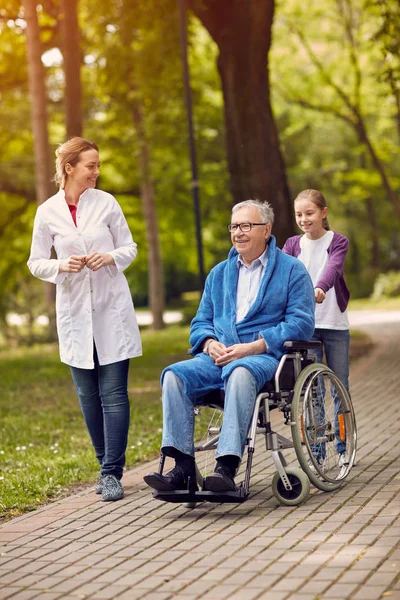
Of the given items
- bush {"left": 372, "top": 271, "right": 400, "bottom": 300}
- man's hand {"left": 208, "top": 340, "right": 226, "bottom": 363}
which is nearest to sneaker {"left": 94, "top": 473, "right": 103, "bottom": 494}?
man's hand {"left": 208, "top": 340, "right": 226, "bottom": 363}

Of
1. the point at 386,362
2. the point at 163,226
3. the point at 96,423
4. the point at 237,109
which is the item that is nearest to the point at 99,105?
the point at 163,226

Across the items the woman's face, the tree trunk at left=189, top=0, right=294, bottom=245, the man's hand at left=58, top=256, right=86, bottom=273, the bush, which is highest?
the tree trunk at left=189, top=0, right=294, bottom=245

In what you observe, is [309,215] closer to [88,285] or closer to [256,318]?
[256,318]

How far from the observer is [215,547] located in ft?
16.6

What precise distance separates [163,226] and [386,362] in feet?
60.3

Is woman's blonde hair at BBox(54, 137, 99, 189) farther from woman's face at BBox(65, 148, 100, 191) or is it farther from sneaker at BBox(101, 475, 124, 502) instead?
sneaker at BBox(101, 475, 124, 502)

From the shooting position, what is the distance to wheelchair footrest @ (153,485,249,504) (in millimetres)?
5730

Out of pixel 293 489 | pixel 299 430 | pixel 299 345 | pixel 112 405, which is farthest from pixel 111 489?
pixel 299 345

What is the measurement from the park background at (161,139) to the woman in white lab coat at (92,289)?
747 mm

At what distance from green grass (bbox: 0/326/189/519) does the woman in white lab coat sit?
0.58 metres

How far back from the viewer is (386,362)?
14344mm

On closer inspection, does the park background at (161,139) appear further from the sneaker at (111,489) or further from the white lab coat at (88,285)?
the white lab coat at (88,285)

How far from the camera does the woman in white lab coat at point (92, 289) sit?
6469mm

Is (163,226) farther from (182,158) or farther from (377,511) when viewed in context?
(377,511)
